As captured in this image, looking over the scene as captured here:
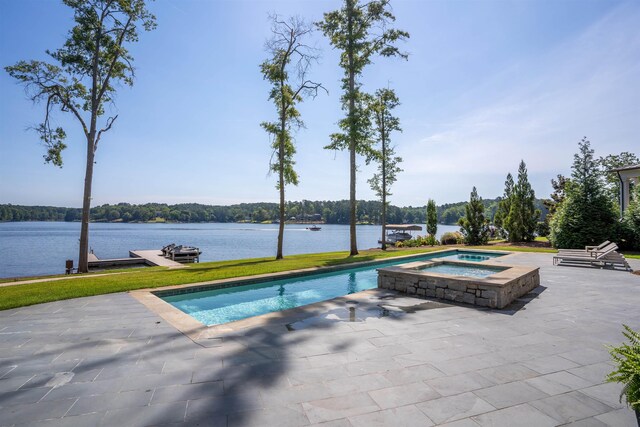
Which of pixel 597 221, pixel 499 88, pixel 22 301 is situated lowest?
pixel 22 301

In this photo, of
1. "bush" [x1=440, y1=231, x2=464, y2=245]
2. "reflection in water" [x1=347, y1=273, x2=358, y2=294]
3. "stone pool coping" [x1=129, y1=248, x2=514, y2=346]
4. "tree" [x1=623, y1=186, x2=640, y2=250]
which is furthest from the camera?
"bush" [x1=440, y1=231, x2=464, y2=245]

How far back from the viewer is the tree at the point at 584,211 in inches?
670

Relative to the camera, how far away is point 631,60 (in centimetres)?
1107

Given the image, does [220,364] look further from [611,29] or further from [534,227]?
[534,227]

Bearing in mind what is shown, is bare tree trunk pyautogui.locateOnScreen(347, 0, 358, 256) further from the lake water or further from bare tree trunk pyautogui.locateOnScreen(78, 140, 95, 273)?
the lake water

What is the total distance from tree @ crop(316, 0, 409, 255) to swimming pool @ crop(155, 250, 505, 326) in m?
6.08

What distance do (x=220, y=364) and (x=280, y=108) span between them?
48.6 ft

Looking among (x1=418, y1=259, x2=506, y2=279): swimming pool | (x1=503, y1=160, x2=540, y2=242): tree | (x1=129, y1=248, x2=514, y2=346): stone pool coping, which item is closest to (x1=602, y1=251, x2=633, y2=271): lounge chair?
(x1=418, y1=259, x2=506, y2=279): swimming pool

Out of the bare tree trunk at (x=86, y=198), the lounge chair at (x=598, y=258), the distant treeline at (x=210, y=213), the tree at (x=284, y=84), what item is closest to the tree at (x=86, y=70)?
the bare tree trunk at (x=86, y=198)

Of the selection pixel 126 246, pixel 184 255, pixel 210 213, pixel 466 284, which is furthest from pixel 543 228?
pixel 210 213

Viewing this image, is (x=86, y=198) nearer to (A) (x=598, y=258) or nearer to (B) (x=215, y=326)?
(B) (x=215, y=326)

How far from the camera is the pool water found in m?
9.45

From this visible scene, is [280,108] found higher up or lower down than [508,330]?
higher up

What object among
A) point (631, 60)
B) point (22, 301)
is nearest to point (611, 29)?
point (631, 60)
